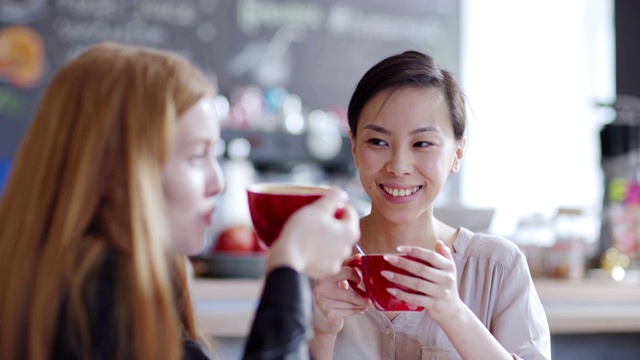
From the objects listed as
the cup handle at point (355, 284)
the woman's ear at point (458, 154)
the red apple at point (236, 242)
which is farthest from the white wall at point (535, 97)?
the cup handle at point (355, 284)

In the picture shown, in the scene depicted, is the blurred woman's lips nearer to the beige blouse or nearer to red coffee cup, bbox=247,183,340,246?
red coffee cup, bbox=247,183,340,246

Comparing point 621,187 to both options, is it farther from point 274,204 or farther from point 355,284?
point 274,204

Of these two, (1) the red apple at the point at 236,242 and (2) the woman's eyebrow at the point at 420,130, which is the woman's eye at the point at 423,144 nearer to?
(2) the woman's eyebrow at the point at 420,130

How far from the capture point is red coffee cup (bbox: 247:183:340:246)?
3.03 ft

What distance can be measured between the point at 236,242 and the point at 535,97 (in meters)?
3.20

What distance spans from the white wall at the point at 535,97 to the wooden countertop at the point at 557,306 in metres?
2.65

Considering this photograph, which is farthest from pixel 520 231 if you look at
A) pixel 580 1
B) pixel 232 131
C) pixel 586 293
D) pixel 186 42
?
pixel 580 1

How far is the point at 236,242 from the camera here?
2.66m

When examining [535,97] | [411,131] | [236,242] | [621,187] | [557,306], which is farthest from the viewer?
[535,97]

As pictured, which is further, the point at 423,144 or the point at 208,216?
the point at 423,144

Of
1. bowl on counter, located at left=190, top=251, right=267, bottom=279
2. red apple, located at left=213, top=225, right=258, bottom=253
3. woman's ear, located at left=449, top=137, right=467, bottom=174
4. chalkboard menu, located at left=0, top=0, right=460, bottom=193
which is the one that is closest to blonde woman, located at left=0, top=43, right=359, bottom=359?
woman's ear, located at left=449, top=137, right=467, bottom=174

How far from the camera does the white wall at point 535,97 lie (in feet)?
16.7

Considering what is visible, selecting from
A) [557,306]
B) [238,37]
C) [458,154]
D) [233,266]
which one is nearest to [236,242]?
[233,266]

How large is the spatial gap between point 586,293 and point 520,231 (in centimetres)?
43
